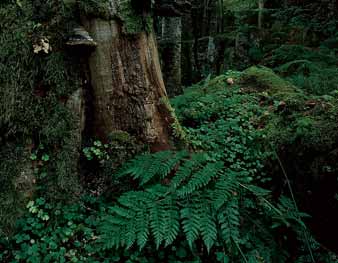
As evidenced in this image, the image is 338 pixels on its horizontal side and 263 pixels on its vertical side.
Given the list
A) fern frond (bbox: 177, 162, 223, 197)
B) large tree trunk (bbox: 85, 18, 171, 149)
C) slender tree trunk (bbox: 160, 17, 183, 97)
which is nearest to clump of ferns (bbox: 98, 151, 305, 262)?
fern frond (bbox: 177, 162, 223, 197)

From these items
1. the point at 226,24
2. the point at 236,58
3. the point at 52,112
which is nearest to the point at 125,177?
the point at 52,112

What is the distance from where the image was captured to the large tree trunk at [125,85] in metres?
2.96

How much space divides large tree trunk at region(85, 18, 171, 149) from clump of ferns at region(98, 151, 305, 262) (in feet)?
2.28

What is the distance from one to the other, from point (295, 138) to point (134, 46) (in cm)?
188

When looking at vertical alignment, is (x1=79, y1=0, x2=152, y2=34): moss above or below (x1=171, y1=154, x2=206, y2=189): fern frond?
above

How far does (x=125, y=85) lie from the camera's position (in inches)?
121

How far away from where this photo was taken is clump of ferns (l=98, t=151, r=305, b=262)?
2096mm

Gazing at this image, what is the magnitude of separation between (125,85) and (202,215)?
1.52 meters

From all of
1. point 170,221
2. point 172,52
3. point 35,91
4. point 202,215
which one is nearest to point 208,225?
point 202,215

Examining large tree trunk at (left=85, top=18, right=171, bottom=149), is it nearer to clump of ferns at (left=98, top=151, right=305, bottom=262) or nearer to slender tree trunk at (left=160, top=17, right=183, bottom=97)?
clump of ferns at (left=98, top=151, right=305, bottom=262)

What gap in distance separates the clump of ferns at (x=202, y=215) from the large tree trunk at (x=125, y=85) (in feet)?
2.28

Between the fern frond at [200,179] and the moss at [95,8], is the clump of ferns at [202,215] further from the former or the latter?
the moss at [95,8]

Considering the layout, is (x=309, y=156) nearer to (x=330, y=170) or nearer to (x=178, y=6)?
(x=330, y=170)

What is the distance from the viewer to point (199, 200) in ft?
7.48
